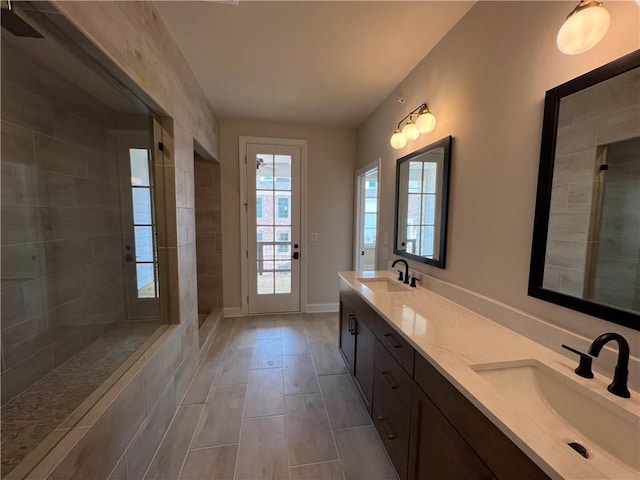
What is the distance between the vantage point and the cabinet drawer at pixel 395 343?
126cm

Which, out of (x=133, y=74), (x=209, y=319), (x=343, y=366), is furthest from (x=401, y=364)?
(x=209, y=319)

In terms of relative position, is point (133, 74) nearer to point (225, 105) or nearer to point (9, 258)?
point (9, 258)

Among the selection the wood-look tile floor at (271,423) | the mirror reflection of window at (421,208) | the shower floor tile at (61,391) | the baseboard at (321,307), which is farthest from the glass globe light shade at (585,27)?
the baseboard at (321,307)

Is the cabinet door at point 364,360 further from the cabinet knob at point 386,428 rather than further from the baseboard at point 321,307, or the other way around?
the baseboard at point 321,307

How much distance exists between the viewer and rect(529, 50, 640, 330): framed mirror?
2.88 ft

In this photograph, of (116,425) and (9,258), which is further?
(9,258)

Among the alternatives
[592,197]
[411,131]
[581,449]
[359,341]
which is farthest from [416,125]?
[581,449]

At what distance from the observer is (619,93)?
914 mm

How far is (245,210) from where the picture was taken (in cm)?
357

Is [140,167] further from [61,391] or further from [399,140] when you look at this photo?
[399,140]

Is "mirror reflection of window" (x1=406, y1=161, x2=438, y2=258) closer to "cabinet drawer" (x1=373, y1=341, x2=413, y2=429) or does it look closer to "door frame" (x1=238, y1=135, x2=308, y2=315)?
"cabinet drawer" (x1=373, y1=341, x2=413, y2=429)

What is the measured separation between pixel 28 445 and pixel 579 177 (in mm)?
2383

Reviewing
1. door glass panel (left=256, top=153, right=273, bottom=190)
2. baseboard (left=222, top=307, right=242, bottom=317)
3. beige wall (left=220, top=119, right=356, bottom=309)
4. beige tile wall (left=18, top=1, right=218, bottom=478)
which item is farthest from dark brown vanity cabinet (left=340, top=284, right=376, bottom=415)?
door glass panel (left=256, top=153, right=273, bottom=190)

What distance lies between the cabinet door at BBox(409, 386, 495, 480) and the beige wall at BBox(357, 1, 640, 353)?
597mm
